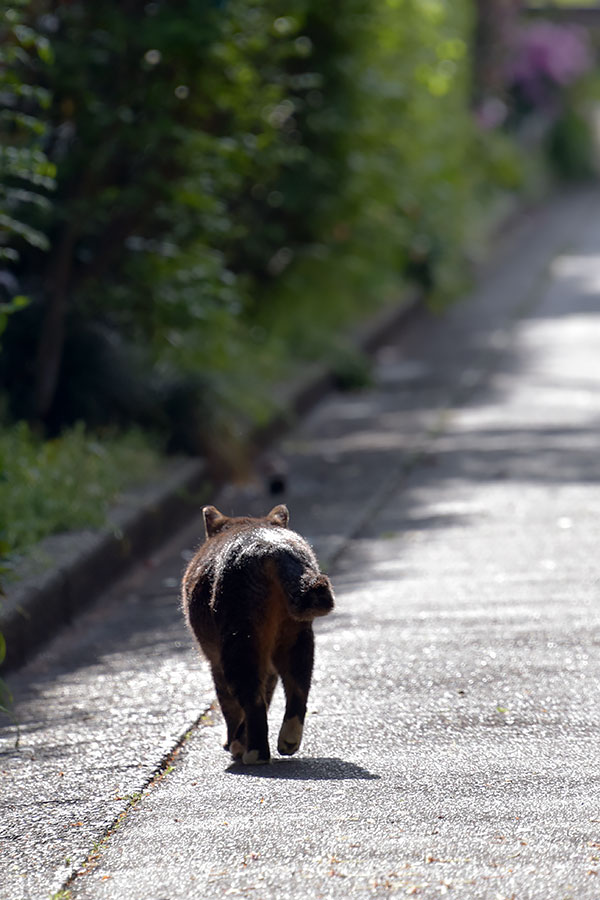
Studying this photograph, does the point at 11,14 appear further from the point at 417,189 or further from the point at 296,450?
the point at 417,189

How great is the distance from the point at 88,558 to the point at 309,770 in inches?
116

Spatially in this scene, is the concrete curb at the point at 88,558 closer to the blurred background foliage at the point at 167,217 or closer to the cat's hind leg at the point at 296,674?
the blurred background foliage at the point at 167,217

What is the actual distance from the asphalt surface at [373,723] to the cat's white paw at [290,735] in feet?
0.15

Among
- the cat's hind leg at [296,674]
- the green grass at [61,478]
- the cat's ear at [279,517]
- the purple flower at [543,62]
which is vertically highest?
the purple flower at [543,62]

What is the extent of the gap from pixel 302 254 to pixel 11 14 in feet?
25.3

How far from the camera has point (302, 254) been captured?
14.9 meters

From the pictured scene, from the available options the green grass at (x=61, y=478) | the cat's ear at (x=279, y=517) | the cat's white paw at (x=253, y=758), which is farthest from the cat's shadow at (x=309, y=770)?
the green grass at (x=61, y=478)

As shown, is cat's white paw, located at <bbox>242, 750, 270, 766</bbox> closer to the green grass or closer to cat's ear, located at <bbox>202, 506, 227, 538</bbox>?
cat's ear, located at <bbox>202, 506, 227, 538</bbox>

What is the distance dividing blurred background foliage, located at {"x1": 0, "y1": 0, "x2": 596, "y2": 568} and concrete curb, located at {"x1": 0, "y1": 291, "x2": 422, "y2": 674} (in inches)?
6.4

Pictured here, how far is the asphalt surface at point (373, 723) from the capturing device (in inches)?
154

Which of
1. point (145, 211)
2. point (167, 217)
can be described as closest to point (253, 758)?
point (145, 211)

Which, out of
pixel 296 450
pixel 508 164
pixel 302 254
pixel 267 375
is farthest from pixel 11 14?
pixel 508 164

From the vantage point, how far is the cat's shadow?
181 inches

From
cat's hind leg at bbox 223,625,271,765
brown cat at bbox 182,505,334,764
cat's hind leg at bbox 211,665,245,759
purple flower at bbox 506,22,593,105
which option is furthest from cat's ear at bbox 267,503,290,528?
purple flower at bbox 506,22,593,105
